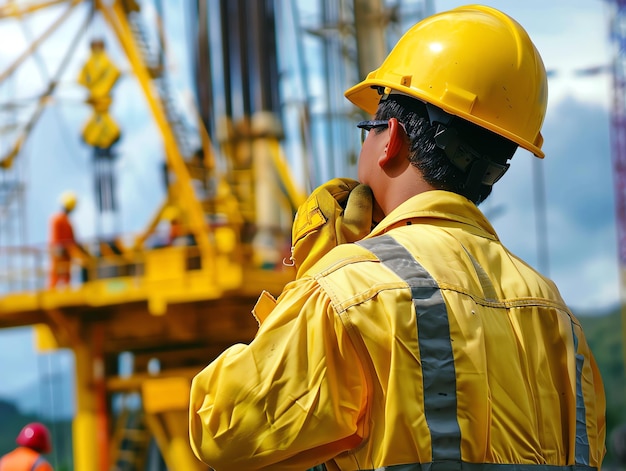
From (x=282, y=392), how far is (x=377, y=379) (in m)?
0.19

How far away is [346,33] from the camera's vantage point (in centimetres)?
1838

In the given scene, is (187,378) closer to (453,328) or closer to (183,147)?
(183,147)

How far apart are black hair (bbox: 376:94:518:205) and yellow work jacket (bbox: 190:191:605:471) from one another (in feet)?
0.71

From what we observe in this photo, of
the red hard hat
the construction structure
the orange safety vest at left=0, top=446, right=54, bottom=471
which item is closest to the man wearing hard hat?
the orange safety vest at left=0, top=446, right=54, bottom=471

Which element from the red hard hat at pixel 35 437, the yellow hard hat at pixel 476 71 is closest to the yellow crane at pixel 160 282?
the red hard hat at pixel 35 437

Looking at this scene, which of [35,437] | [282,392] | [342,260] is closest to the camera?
[282,392]

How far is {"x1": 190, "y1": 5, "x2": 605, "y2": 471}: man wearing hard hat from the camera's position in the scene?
237cm

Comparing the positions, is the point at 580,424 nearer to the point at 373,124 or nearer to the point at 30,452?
the point at 373,124

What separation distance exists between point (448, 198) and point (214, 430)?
702 millimetres

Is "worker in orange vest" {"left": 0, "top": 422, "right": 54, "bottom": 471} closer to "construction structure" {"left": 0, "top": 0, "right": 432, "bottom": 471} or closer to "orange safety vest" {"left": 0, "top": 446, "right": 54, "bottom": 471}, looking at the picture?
"orange safety vest" {"left": 0, "top": 446, "right": 54, "bottom": 471}

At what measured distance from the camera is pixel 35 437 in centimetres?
963

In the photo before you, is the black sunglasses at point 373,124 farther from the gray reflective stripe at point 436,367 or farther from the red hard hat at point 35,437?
the red hard hat at point 35,437

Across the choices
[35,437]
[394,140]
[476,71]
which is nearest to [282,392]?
[394,140]

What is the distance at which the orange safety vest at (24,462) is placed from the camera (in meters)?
9.19
